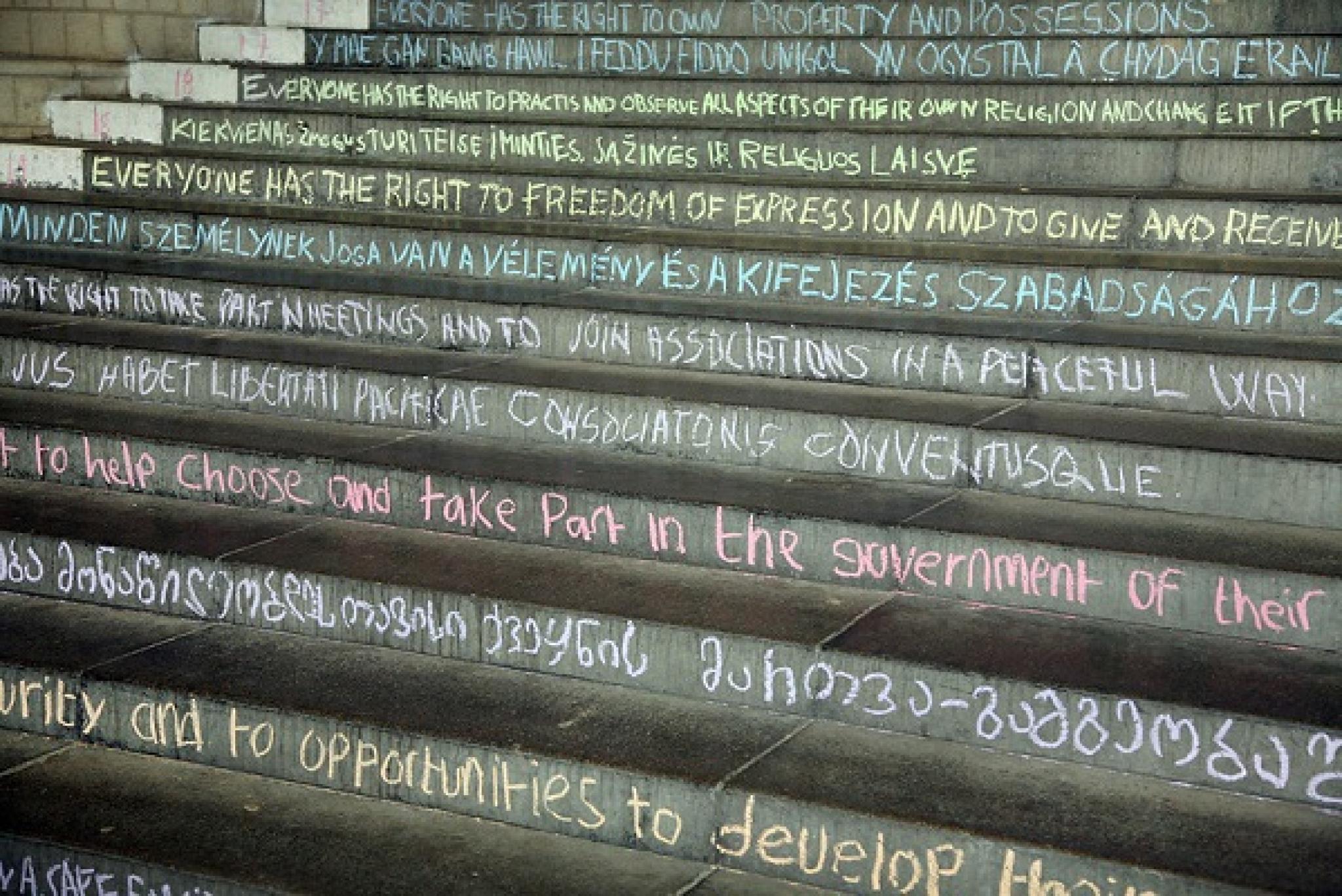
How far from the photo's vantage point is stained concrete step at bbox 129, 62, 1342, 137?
7.09 meters

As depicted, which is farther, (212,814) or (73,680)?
(73,680)

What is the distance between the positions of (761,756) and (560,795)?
464 millimetres

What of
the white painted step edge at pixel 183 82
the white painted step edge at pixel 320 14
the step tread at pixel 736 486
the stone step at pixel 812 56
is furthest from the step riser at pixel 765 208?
the step tread at pixel 736 486

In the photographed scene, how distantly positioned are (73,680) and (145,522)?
93 centimetres

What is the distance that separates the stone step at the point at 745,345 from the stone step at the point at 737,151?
1347 millimetres

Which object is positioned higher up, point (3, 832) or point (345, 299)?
point (345, 299)

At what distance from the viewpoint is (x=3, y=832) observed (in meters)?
3.99

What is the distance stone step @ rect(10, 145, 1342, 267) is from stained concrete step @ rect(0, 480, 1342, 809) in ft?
7.42

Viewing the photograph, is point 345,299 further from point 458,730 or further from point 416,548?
point 458,730

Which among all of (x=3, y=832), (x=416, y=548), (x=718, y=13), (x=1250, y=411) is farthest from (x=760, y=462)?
(x=718, y=13)

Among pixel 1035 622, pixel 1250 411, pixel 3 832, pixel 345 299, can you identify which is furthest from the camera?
pixel 345 299

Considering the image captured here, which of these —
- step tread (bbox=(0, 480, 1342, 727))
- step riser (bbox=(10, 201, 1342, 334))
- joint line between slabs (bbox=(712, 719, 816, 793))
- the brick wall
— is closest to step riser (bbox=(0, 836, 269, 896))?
joint line between slabs (bbox=(712, 719, 816, 793))

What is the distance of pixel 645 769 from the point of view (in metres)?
3.94

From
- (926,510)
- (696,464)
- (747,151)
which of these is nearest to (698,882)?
(926,510)
